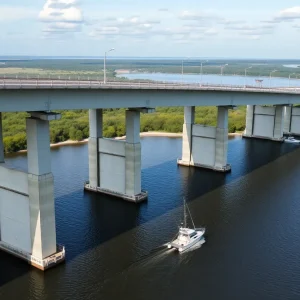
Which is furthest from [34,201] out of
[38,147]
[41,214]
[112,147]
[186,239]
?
[112,147]

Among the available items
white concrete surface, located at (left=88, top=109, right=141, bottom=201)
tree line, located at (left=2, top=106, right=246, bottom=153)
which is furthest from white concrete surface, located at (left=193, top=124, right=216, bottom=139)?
tree line, located at (left=2, top=106, right=246, bottom=153)

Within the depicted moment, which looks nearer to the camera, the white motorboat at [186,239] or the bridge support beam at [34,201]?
the bridge support beam at [34,201]

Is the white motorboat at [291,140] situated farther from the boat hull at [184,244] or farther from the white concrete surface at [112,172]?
the boat hull at [184,244]

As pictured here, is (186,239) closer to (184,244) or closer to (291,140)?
(184,244)

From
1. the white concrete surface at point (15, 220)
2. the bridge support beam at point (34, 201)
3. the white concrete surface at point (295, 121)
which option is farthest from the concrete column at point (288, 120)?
the white concrete surface at point (15, 220)

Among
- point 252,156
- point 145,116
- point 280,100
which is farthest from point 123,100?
point 145,116

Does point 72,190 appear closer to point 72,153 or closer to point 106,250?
point 106,250

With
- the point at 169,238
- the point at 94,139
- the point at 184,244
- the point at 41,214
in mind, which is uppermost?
the point at 94,139
